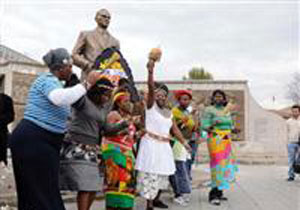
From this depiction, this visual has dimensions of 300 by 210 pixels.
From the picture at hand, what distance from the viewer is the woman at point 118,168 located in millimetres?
4035

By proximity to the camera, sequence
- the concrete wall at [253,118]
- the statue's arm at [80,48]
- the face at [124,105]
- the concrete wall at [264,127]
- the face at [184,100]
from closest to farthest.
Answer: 1. the face at [124,105]
2. the statue's arm at [80,48]
3. the face at [184,100]
4. the concrete wall at [253,118]
5. the concrete wall at [264,127]

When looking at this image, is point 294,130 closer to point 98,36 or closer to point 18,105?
point 98,36

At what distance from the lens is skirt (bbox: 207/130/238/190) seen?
224 inches

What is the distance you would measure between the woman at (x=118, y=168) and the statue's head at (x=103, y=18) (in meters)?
1.46

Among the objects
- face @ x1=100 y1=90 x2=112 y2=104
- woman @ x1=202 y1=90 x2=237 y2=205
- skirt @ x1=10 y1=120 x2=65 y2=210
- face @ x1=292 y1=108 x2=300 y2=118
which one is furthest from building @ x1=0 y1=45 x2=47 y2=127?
skirt @ x1=10 y1=120 x2=65 y2=210

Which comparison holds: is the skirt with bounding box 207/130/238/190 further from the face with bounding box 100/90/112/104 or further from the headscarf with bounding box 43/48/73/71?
the headscarf with bounding box 43/48/73/71

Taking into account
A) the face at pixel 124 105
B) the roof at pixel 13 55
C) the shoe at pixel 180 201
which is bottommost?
the shoe at pixel 180 201

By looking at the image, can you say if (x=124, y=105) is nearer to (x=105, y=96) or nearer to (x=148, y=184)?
(x=105, y=96)

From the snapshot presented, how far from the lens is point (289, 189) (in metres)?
7.59

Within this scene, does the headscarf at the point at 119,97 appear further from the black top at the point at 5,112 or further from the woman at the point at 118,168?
the black top at the point at 5,112

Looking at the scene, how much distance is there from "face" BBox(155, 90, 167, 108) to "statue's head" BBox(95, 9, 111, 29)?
1.15 m

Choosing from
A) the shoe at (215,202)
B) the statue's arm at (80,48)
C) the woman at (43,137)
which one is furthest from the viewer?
the shoe at (215,202)

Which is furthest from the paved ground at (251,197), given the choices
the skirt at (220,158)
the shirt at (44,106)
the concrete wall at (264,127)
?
the concrete wall at (264,127)

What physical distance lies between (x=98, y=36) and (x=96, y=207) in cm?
225
